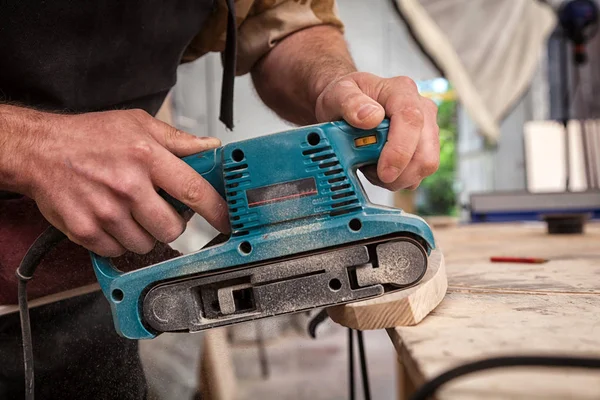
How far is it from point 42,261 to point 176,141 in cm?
34

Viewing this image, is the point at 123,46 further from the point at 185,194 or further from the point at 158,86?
the point at 185,194

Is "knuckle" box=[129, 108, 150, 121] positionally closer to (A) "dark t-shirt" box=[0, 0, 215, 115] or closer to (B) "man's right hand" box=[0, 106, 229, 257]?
(B) "man's right hand" box=[0, 106, 229, 257]

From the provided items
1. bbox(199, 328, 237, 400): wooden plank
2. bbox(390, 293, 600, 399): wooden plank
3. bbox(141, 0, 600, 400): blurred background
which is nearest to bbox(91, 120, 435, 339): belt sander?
bbox(390, 293, 600, 399): wooden plank

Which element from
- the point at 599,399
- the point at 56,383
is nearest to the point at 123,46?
the point at 56,383

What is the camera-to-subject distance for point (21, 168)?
0.71 metres

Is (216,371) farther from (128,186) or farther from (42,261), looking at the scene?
(128,186)

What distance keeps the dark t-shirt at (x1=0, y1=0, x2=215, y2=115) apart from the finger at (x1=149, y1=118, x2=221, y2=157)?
0.29m

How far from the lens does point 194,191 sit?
2.39ft

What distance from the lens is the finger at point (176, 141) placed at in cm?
74

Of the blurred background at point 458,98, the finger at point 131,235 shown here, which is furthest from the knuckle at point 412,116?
the blurred background at point 458,98

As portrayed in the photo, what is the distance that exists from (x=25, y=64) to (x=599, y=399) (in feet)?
3.01

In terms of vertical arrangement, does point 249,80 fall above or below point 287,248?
above

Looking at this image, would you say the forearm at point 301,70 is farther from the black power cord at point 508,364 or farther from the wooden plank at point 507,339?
the black power cord at point 508,364

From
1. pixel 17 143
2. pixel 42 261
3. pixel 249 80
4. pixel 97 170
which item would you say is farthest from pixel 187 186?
pixel 249 80
